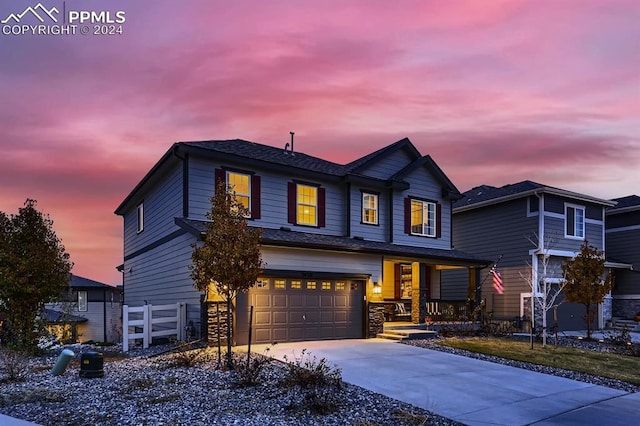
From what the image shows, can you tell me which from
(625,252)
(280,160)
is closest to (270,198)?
(280,160)

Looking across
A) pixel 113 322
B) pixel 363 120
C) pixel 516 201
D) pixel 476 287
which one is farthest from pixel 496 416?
pixel 113 322

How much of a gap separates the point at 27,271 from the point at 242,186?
22.5 feet

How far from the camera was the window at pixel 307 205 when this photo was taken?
18.7 m

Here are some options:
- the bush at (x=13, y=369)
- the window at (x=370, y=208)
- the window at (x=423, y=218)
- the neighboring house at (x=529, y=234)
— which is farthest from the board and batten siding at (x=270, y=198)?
the neighboring house at (x=529, y=234)

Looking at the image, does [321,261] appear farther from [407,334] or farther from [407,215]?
[407,215]

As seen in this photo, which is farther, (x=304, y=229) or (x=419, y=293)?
(x=419, y=293)

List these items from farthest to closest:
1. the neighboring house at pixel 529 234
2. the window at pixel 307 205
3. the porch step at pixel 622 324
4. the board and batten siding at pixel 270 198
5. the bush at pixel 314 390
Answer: the porch step at pixel 622 324
the neighboring house at pixel 529 234
the window at pixel 307 205
the board and batten siding at pixel 270 198
the bush at pixel 314 390

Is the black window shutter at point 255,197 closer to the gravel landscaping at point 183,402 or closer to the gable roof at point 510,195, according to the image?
the gravel landscaping at point 183,402

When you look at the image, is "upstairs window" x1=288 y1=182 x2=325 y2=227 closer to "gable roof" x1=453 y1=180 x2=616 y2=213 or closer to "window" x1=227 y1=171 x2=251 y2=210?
"window" x1=227 y1=171 x2=251 y2=210

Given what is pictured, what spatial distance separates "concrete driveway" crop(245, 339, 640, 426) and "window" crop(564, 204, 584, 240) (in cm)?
1369

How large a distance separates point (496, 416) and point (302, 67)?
38.4 ft

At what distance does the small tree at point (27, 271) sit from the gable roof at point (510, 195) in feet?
55.9

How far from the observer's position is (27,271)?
13.8 meters

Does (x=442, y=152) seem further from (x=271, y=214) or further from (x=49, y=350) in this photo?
(x=49, y=350)
